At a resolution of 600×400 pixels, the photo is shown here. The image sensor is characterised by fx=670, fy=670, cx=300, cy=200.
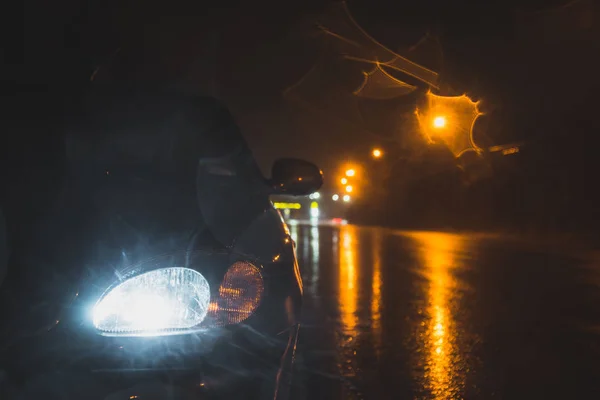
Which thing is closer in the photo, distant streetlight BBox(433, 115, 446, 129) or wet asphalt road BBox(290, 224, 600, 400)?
wet asphalt road BBox(290, 224, 600, 400)

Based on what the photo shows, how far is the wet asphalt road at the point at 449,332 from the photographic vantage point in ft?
15.8

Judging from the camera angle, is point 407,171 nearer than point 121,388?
No

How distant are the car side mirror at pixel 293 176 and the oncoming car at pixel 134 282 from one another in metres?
0.73

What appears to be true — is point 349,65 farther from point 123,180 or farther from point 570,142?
point 570,142

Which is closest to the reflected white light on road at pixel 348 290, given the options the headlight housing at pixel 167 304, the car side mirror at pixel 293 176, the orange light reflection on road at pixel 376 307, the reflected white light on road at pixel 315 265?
the orange light reflection on road at pixel 376 307

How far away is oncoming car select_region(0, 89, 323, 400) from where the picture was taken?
2.39 m

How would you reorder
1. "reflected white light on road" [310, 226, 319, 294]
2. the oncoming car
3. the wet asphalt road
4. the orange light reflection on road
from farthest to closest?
"reflected white light on road" [310, 226, 319, 294] < the orange light reflection on road < the wet asphalt road < the oncoming car

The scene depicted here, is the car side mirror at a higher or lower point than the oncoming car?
higher

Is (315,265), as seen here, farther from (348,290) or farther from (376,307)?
(376,307)

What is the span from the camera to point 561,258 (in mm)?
15336

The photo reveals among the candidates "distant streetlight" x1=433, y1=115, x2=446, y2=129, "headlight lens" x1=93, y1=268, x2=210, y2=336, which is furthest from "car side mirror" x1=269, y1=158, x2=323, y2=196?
"distant streetlight" x1=433, y1=115, x2=446, y2=129

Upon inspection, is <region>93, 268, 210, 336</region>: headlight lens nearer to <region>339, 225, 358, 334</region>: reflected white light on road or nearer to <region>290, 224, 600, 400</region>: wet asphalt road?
<region>290, 224, 600, 400</region>: wet asphalt road

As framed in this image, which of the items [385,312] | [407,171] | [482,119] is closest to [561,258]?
[385,312]

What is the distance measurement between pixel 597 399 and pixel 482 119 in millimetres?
21458
